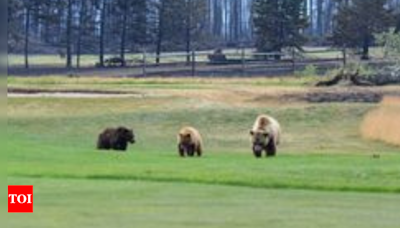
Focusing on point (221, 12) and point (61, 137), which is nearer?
point (61, 137)

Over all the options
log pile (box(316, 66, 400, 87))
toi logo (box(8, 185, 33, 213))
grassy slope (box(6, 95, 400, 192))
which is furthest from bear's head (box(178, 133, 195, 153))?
log pile (box(316, 66, 400, 87))

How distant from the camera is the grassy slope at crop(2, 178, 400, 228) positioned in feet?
37.4

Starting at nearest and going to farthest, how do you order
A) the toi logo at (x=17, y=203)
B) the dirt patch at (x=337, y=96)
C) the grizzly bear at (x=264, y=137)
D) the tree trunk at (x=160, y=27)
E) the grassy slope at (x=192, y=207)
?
the toi logo at (x=17, y=203) < the grassy slope at (x=192, y=207) < the grizzly bear at (x=264, y=137) < the dirt patch at (x=337, y=96) < the tree trunk at (x=160, y=27)

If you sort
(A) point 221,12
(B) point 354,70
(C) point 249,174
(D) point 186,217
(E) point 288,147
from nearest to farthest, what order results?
(D) point 186,217
(C) point 249,174
(E) point 288,147
(B) point 354,70
(A) point 221,12

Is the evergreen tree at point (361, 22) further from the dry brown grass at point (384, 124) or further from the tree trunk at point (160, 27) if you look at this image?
the dry brown grass at point (384, 124)

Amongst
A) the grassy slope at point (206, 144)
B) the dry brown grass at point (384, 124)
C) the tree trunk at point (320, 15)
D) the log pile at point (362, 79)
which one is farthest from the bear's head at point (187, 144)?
the tree trunk at point (320, 15)

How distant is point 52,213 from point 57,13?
3436 inches

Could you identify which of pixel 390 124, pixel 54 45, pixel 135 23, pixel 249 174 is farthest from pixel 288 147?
pixel 54 45

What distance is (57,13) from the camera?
9812cm

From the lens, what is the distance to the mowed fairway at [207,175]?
1199cm

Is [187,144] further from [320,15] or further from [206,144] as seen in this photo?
[320,15]

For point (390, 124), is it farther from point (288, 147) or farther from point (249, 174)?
point (249, 174)

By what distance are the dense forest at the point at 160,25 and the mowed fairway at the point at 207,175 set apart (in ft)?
133

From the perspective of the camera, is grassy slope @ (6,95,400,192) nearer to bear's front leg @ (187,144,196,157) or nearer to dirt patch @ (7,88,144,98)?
bear's front leg @ (187,144,196,157)
